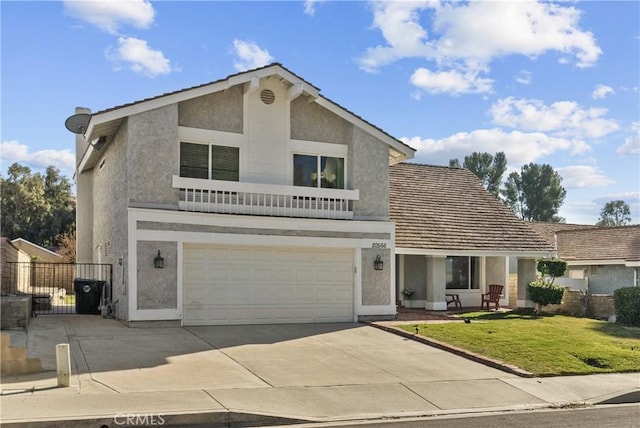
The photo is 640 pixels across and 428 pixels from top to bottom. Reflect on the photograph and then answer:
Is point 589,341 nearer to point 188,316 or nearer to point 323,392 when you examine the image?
point 323,392

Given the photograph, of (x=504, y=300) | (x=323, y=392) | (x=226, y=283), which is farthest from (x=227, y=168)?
(x=504, y=300)

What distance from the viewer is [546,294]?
2181cm

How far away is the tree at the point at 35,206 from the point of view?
47750 millimetres

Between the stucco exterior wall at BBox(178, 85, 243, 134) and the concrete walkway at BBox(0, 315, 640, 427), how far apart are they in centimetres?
555

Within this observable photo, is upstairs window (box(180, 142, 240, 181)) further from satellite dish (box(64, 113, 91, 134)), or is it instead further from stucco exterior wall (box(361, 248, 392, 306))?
satellite dish (box(64, 113, 91, 134))

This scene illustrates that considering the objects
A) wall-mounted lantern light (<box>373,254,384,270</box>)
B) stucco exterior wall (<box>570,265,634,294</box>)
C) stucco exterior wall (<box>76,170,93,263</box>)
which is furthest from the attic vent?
stucco exterior wall (<box>570,265,634,294</box>)

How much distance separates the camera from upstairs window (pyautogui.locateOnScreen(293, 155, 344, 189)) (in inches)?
723

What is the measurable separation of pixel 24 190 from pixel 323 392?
44.0 metres

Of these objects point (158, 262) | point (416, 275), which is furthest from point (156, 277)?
point (416, 275)

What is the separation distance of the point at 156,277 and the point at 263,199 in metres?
3.63

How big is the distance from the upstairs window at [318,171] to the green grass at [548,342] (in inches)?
189

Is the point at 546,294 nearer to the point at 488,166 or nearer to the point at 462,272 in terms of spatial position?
the point at 462,272

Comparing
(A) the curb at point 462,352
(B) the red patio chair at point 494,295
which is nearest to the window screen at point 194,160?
(A) the curb at point 462,352

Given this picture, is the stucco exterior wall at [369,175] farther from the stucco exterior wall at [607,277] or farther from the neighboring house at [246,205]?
the stucco exterior wall at [607,277]
